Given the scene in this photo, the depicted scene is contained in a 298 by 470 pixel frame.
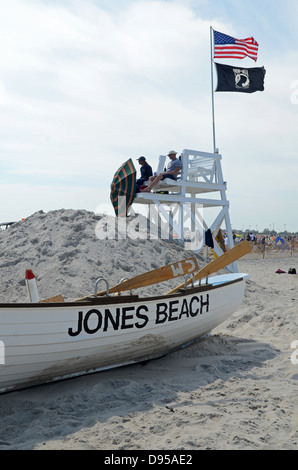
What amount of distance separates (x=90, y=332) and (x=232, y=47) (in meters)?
14.7

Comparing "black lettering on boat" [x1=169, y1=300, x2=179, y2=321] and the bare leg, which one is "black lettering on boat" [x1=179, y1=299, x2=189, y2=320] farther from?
the bare leg

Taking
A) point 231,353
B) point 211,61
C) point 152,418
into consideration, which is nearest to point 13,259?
point 231,353

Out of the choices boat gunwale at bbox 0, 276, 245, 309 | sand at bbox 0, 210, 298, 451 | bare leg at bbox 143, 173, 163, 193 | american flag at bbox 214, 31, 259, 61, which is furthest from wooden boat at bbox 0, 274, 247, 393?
american flag at bbox 214, 31, 259, 61

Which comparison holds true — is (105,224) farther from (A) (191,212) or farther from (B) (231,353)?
(B) (231,353)

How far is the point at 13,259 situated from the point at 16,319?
24.4 feet

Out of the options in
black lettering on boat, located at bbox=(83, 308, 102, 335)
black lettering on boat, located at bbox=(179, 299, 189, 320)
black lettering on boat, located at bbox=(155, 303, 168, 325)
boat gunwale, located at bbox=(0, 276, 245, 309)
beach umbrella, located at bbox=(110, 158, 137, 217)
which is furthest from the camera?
beach umbrella, located at bbox=(110, 158, 137, 217)

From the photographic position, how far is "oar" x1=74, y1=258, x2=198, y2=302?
598cm

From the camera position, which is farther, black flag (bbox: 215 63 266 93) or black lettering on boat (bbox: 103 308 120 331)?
black flag (bbox: 215 63 266 93)

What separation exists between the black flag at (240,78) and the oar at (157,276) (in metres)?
11.5

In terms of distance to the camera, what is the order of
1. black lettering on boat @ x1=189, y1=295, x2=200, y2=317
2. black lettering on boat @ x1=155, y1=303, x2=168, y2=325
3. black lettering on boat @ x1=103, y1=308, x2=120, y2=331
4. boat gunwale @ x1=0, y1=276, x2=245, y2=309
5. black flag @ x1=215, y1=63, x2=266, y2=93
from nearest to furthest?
1. boat gunwale @ x1=0, y1=276, x2=245, y2=309
2. black lettering on boat @ x1=103, y1=308, x2=120, y2=331
3. black lettering on boat @ x1=155, y1=303, x2=168, y2=325
4. black lettering on boat @ x1=189, y1=295, x2=200, y2=317
5. black flag @ x1=215, y1=63, x2=266, y2=93

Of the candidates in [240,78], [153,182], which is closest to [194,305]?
[153,182]

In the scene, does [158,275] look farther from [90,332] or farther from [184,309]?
[90,332]

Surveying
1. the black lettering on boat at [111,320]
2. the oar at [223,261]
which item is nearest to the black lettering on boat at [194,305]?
the oar at [223,261]

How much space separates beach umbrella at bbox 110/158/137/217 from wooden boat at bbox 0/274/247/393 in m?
6.89
